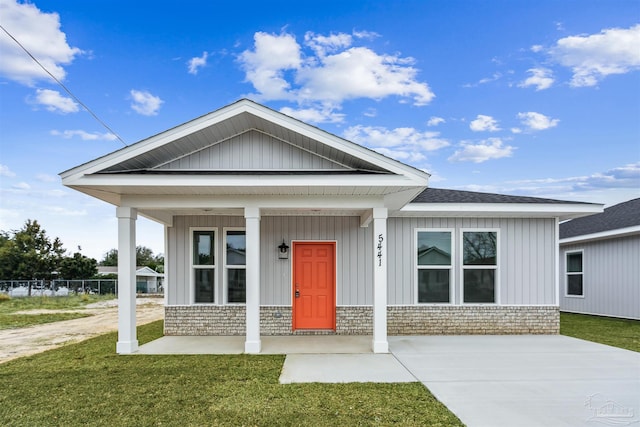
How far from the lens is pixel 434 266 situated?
32.6 ft

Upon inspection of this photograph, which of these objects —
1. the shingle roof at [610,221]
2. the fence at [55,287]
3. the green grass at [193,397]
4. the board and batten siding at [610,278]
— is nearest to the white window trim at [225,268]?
the green grass at [193,397]

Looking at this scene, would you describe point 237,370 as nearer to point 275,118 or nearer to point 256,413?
point 256,413

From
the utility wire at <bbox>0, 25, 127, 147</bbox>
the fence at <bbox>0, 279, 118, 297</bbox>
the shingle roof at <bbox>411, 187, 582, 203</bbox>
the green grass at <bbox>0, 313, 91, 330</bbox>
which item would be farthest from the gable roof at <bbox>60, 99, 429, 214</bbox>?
the fence at <bbox>0, 279, 118, 297</bbox>

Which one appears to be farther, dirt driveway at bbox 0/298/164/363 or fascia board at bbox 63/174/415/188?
dirt driveway at bbox 0/298/164/363

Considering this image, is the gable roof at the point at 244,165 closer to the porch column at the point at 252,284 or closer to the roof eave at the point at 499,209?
the porch column at the point at 252,284

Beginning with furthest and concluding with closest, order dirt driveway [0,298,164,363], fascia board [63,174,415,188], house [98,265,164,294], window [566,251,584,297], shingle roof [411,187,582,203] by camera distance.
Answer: house [98,265,164,294]
window [566,251,584,297]
shingle roof [411,187,582,203]
dirt driveway [0,298,164,363]
fascia board [63,174,415,188]

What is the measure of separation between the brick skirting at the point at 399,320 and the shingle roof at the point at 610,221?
17.0 ft

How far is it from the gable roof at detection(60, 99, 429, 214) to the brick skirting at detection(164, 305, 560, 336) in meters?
3.08

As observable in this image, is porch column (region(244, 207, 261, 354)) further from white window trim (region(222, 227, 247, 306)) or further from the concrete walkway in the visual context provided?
white window trim (region(222, 227, 247, 306))

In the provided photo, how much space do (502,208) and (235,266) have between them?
597cm

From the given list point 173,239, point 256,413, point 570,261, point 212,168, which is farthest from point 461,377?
point 570,261

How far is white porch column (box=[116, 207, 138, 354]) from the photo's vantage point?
770cm

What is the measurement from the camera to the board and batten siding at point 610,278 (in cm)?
1264

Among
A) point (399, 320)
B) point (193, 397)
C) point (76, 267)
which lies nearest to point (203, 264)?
point (399, 320)
